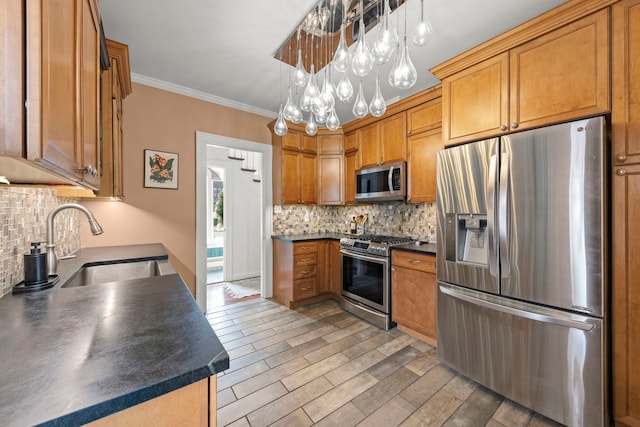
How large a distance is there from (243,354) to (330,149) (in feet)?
9.02

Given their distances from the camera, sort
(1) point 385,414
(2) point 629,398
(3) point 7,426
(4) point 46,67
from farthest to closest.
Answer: (1) point 385,414 → (2) point 629,398 → (4) point 46,67 → (3) point 7,426

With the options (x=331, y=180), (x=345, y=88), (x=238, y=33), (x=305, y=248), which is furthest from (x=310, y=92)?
(x=305, y=248)

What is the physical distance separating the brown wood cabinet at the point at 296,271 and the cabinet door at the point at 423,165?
1.46 metres

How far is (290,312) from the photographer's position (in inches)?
123

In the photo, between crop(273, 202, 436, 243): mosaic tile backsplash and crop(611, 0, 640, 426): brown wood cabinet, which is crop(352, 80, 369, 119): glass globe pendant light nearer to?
crop(611, 0, 640, 426): brown wood cabinet

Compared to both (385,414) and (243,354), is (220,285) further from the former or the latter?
(385,414)

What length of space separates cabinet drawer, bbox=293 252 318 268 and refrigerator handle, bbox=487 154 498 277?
2118 mm

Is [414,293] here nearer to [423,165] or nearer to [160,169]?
[423,165]

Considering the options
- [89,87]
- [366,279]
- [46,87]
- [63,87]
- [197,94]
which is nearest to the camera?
[46,87]

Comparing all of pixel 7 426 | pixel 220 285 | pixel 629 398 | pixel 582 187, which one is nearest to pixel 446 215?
pixel 582 187

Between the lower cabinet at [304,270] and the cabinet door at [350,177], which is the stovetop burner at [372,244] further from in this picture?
the cabinet door at [350,177]

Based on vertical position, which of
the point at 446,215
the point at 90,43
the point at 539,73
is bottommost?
the point at 446,215

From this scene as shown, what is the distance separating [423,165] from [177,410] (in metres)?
2.71

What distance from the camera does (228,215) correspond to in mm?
4660
